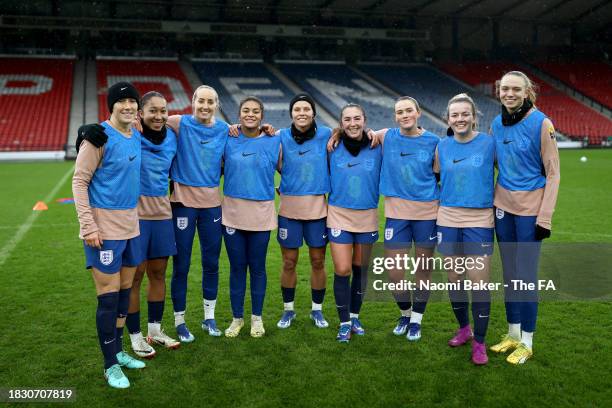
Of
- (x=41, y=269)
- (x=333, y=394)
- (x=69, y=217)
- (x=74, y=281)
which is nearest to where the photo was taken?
(x=333, y=394)

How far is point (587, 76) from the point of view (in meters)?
36.1

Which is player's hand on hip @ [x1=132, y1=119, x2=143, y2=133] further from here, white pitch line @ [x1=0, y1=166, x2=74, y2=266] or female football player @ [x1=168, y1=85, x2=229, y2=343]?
white pitch line @ [x1=0, y1=166, x2=74, y2=266]

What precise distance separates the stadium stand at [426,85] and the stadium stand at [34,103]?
58.0 ft

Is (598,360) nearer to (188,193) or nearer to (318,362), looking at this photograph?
(318,362)

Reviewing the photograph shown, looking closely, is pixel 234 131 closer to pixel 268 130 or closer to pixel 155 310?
pixel 268 130

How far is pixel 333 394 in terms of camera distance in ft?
11.4

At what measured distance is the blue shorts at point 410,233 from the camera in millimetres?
4258

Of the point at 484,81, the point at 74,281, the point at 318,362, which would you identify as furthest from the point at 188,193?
the point at 484,81

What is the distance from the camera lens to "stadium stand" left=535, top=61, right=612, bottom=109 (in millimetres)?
34219

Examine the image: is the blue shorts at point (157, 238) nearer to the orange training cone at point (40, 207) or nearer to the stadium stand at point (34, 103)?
the orange training cone at point (40, 207)

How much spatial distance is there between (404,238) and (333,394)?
138 centimetres

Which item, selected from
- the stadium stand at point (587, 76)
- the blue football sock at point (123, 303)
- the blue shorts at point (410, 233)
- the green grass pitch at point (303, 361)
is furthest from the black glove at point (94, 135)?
the stadium stand at point (587, 76)

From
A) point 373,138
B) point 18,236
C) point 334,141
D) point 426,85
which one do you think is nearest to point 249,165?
point 334,141

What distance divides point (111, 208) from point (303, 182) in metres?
1.54
